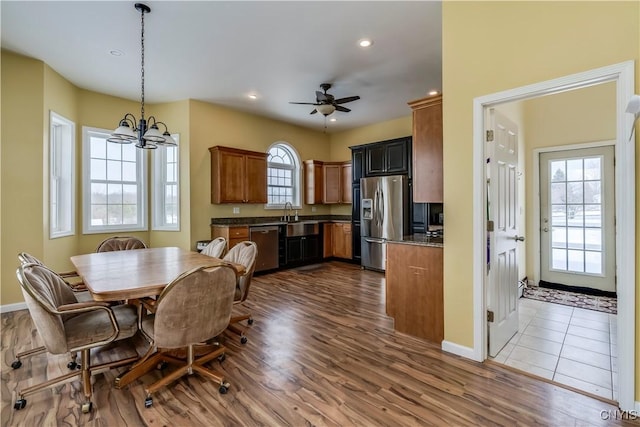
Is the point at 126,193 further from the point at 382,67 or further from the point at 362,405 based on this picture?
the point at 362,405

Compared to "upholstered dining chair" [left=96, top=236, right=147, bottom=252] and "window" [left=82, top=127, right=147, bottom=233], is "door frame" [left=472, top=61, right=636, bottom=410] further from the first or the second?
"window" [left=82, top=127, right=147, bottom=233]

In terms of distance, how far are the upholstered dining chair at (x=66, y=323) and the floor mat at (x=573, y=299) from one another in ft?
15.7

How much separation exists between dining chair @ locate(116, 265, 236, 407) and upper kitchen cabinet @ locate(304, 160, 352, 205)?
4950 millimetres

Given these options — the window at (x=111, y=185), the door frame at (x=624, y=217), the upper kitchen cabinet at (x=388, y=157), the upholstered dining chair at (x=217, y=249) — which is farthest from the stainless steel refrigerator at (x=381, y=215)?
the window at (x=111, y=185)

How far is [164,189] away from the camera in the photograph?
5305 millimetres

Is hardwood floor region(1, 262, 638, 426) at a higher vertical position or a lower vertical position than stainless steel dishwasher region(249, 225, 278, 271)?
lower

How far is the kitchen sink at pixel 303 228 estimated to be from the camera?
19.8 ft

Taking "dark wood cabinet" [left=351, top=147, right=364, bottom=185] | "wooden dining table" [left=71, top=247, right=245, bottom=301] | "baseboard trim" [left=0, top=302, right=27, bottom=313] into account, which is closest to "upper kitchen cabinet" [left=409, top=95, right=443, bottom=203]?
"wooden dining table" [left=71, top=247, right=245, bottom=301]

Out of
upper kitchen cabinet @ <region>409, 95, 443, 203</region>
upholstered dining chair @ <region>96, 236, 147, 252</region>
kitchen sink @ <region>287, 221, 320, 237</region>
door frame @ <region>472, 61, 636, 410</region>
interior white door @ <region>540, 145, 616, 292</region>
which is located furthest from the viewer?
kitchen sink @ <region>287, 221, 320, 237</region>

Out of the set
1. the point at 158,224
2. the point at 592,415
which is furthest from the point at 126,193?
the point at 592,415

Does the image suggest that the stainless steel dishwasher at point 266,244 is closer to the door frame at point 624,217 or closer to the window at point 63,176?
the window at point 63,176

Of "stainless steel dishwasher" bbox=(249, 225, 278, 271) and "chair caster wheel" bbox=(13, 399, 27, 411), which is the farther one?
"stainless steel dishwasher" bbox=(249, 225, 278, 271)

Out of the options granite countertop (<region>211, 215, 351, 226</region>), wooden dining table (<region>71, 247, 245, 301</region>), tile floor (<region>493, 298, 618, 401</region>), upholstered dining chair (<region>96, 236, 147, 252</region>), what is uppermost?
granite countertop (<region>211, 215, 351, 226</region>)

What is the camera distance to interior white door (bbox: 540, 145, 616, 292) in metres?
4.09
